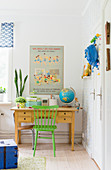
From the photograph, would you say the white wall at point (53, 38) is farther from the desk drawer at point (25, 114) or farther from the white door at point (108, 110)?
the white door at point (108, 110)

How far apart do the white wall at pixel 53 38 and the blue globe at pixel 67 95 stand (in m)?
0.38

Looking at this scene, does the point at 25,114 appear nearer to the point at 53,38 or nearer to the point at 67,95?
the point at 67,95

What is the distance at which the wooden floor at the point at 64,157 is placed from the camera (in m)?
3.03

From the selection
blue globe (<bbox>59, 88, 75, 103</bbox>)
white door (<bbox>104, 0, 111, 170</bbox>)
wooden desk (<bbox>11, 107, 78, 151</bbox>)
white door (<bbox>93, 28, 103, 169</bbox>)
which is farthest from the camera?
blue globe (<bbox>59, 88, 75, 103</bbox>)

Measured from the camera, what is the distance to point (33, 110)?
3797mm

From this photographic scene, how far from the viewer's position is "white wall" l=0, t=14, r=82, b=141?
175 inches

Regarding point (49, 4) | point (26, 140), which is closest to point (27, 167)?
point (26, 140)

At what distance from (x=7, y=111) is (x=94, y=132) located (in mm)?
2009

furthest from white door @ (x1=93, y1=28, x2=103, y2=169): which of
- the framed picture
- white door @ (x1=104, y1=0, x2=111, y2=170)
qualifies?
the framed picture

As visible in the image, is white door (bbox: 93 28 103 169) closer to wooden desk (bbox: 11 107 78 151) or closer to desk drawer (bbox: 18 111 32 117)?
wooden desk (bbox: 11 107 78 151)

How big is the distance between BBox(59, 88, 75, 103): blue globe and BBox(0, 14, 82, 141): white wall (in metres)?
0.38

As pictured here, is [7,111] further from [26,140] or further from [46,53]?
[46,53]

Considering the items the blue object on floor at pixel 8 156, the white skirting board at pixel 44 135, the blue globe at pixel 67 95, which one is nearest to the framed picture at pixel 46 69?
the blue globe at pixel 67 95

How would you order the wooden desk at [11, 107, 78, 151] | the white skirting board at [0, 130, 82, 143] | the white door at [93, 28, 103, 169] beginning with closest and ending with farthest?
the white door at [93, 28, 103, 169]
the wooden desk at [11, 107, 78, 151]
the white skirting board at [0, 130, 82, 143]
